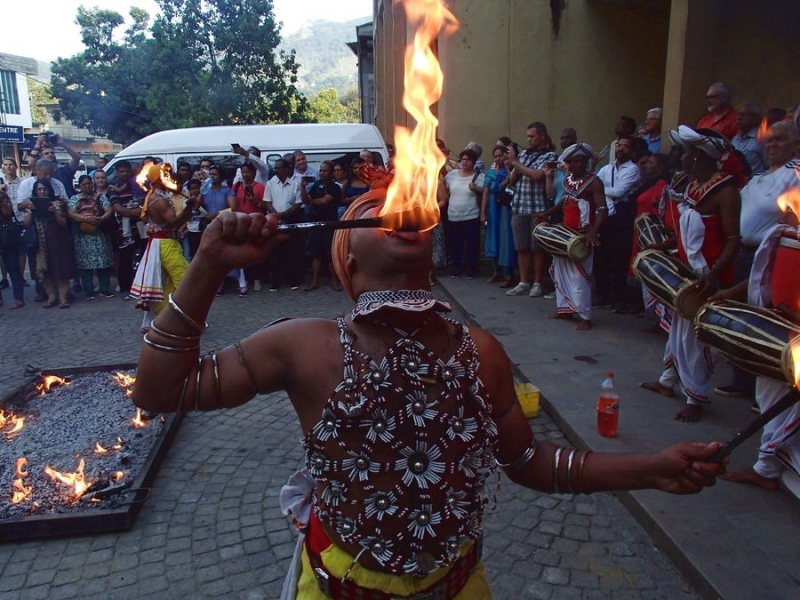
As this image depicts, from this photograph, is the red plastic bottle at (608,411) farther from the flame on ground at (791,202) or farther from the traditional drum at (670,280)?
the flame on ground at (791,202)

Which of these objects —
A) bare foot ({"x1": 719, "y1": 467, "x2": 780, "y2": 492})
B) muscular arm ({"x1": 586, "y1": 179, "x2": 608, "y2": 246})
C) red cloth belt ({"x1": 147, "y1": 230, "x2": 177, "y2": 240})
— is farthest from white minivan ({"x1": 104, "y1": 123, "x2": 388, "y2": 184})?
bare foot ({"x1": 719, "y1": 467, "x2": 780, "y2": 492})

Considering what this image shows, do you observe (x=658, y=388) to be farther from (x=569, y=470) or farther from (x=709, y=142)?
(x=569, y=470)

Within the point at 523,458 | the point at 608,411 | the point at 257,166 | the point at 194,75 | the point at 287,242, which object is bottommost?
the point at 608,411

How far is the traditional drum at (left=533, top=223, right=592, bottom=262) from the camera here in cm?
723

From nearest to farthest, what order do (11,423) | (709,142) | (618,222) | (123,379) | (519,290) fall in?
(709,142) < (11,423) < (123,379) < (618,222) < (519,290)

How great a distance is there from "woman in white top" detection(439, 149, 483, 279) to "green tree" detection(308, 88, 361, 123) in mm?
49765

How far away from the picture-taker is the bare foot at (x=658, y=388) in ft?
17.1

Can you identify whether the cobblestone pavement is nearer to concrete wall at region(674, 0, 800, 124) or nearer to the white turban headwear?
the white turban headwear

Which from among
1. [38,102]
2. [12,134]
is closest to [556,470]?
[12,134]

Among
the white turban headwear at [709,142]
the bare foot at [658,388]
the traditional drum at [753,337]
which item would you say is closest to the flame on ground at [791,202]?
the traditional drum at [753,337]

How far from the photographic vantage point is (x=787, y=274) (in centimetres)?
351

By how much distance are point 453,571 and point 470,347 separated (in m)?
0.60

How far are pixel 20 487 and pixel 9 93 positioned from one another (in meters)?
55.2

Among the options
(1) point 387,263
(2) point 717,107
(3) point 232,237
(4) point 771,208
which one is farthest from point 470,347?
(2) point 717,107
